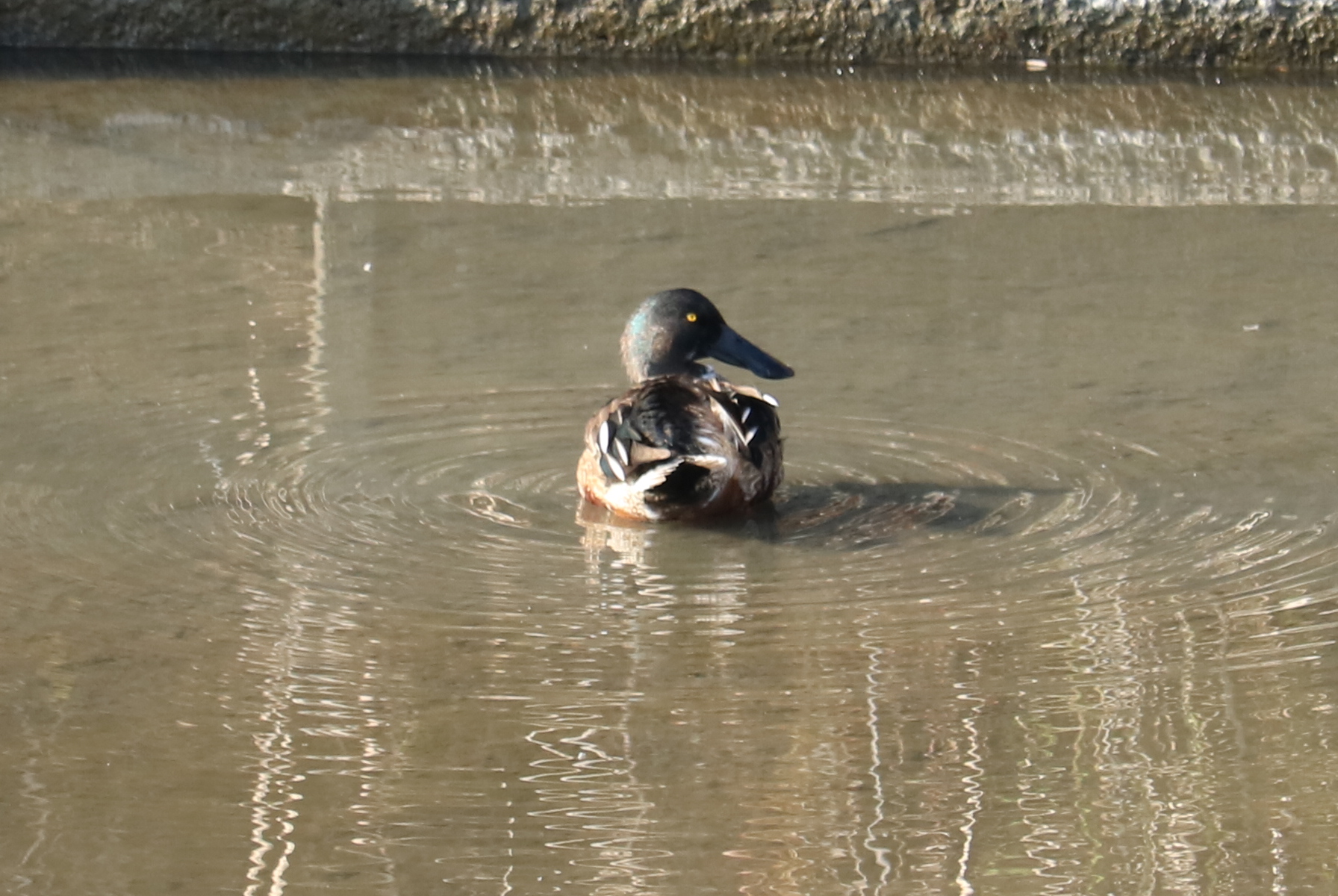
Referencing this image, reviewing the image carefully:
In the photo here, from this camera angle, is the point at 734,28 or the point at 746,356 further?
the point at 734,28

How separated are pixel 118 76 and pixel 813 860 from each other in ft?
28.0

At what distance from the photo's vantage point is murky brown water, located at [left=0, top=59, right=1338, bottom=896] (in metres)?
3.49

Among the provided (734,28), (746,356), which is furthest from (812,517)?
(734,28)

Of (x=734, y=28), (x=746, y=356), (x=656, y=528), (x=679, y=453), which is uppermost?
(x=734, y=28)

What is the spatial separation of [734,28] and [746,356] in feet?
19.0

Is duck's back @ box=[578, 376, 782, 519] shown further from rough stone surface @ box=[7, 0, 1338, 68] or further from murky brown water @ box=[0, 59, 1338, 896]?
rough stone surface @ box=[7, 0, 1338, 68]

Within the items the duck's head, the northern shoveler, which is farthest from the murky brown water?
the duck's head

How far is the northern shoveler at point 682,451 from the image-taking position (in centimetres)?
514

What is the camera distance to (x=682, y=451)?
5.18 metres

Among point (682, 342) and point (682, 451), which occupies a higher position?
point (682, 342)

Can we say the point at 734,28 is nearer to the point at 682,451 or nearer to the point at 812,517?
the point at 812,517

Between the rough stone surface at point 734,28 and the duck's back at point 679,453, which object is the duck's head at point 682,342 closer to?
the duck's back at point 679,453

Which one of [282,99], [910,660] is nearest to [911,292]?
[910,660]

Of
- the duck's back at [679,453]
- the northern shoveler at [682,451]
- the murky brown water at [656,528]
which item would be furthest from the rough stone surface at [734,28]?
the duck's back at [679,453]
